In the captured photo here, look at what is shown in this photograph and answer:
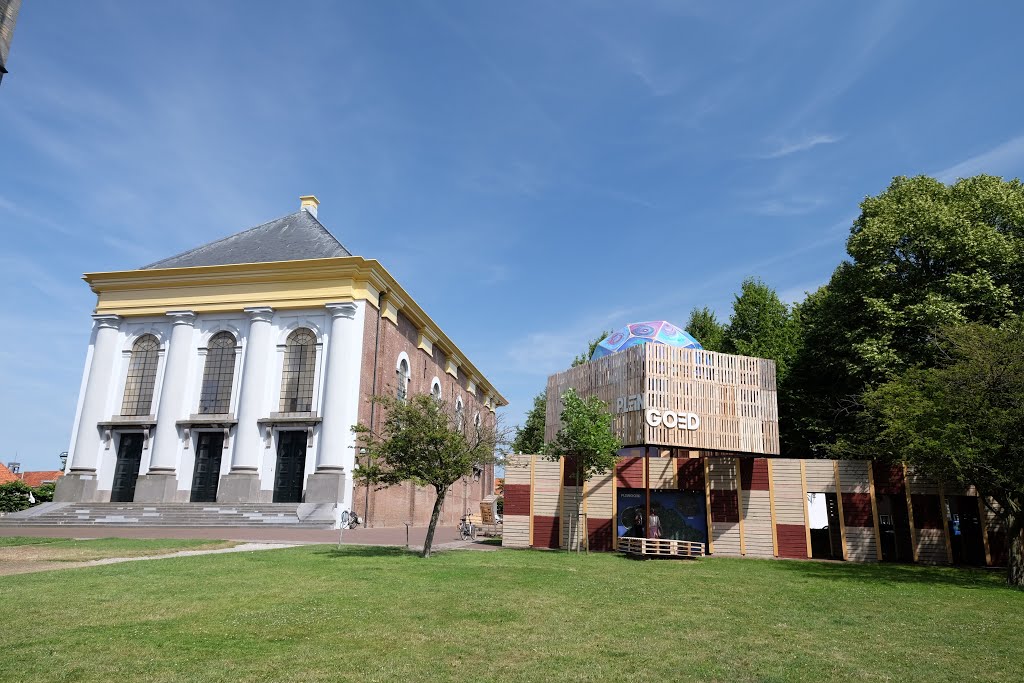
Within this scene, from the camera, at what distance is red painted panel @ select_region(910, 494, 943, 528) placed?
22734 mm

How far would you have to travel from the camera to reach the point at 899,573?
18.5 metres

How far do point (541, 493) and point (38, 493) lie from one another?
39.8 metres

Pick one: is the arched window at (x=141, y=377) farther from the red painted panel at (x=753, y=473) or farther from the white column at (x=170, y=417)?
the red painted panel at (x=753, y=473)

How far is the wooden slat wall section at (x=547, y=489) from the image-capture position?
2502 centimetres

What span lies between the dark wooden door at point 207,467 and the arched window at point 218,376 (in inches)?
60.5

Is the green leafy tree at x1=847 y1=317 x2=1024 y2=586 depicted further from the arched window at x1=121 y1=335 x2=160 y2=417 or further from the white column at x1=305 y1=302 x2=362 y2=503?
the arched window at x1=121 y1=335 x2=160 y2=417

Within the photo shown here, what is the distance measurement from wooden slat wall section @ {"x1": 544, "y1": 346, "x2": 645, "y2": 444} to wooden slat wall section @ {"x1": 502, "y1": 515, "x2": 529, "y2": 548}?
4805 millimetres

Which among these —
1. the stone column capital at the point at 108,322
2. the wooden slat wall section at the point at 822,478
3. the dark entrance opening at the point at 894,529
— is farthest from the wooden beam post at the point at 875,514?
the stone column capital at the point at 108,322

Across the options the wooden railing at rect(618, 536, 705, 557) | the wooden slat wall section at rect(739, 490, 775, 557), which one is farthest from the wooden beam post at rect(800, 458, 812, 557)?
the wooden railing at rect(618, 536, 705, 557)

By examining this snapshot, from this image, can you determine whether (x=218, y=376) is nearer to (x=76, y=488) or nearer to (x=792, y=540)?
(x=76, y=488)

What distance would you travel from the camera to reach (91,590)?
38.5ft

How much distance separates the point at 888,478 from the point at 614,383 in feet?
32.0

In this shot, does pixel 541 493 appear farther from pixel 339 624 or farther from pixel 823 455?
pixel 823 455

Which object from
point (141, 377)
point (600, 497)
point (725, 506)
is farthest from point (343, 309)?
point (725, 506)
